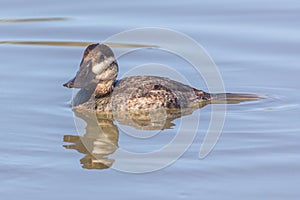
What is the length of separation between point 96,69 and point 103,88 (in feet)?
1.04

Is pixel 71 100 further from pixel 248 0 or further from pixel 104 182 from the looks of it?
pixel 248 0

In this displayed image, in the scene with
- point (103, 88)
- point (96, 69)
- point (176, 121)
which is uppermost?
point (96, 69)

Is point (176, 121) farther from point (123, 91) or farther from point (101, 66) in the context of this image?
point (101, 66)

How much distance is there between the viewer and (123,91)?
430 inches

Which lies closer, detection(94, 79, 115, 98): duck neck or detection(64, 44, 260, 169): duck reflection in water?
detection(64, 44, 260, 169): duck reflection in water

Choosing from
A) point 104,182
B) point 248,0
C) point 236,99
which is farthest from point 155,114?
point 248,0

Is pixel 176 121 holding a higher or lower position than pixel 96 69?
lower

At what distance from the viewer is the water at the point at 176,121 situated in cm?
777

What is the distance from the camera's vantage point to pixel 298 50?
42.8 ft

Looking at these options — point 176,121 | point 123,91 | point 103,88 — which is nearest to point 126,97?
point 123,91

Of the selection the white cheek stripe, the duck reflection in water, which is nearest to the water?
the duck reflection in water

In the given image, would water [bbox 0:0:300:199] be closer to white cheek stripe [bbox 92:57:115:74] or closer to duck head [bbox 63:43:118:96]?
duck head [bbox 63:43:118:96]

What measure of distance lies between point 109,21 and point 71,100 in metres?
3.59

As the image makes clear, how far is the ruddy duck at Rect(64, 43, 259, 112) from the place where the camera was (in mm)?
10773
